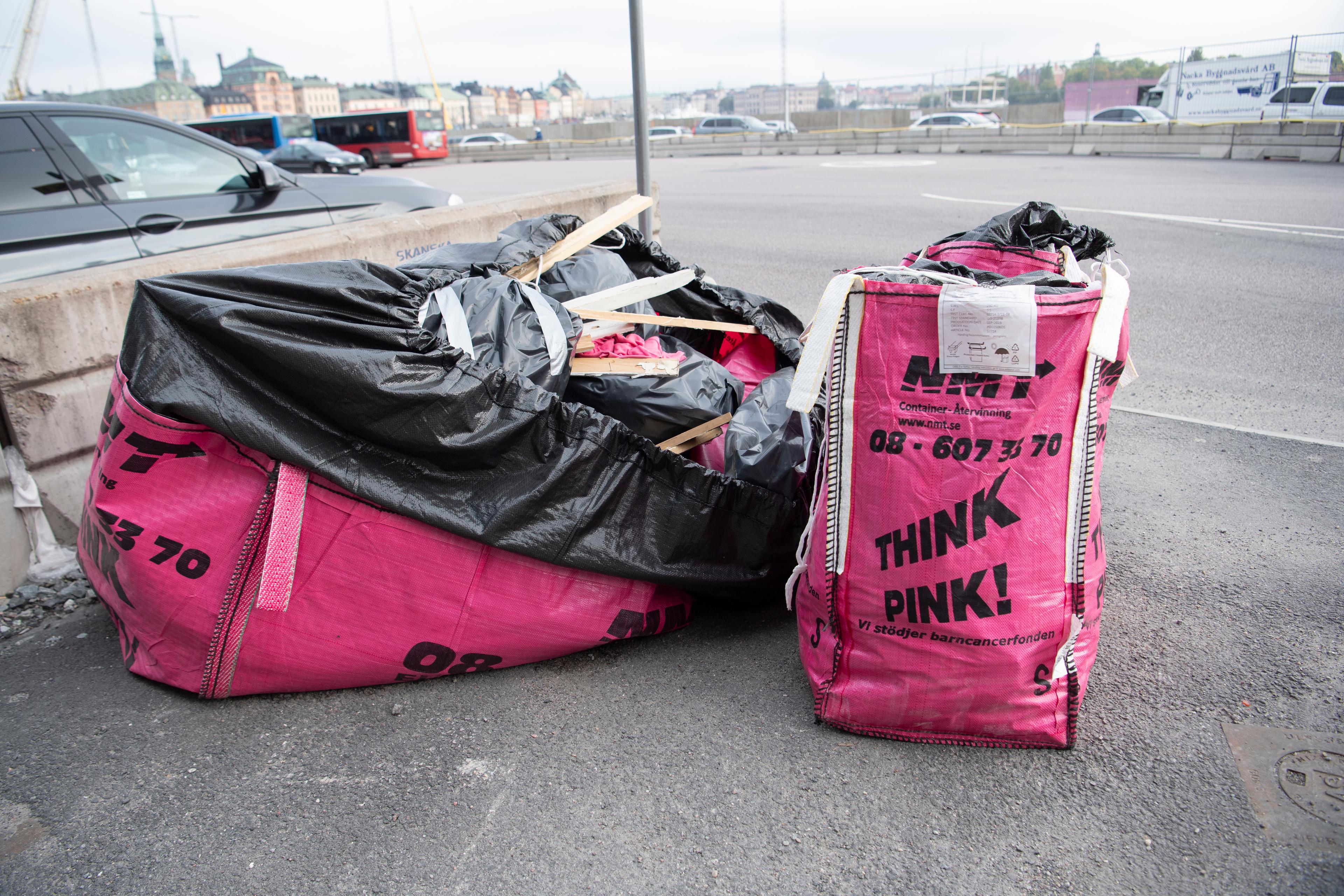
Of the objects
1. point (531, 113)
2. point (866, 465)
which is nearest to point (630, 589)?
point (866, 465)

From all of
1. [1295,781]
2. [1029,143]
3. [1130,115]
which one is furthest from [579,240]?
[1130,115]

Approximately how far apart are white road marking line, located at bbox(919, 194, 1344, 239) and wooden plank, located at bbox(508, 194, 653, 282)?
5146mm

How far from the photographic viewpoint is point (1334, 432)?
3543mm

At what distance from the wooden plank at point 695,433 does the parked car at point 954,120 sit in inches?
1030

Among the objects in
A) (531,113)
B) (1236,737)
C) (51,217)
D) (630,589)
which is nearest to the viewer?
(1236,737)

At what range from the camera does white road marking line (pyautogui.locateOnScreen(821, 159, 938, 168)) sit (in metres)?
17.0

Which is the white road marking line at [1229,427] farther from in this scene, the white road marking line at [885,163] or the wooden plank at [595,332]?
the white road marking line at [885,163]

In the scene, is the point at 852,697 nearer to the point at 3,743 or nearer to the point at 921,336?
the point at 921,336

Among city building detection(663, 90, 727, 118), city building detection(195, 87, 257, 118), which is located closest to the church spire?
city building detection(195, 87, 257, 118)

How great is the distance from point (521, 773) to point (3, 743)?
131cm

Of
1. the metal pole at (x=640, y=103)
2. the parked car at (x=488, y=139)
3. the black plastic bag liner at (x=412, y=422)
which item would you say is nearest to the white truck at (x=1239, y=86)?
the metal pole at (x=640, y=103)

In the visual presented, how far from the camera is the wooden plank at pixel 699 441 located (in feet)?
8.29

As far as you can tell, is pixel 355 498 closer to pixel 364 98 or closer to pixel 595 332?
pixel 595 332

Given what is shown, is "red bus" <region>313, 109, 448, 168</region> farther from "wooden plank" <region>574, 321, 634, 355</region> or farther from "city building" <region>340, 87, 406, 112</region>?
"city building" <region>340, 87, 406, 112</region>
